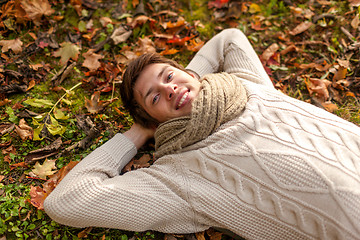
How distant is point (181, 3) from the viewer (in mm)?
4012

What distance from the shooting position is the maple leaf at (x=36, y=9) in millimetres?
3461

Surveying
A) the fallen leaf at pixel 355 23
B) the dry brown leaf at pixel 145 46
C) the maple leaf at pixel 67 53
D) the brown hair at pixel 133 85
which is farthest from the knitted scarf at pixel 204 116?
the fallen leaf at pixel 355 23

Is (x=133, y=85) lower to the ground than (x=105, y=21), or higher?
lower

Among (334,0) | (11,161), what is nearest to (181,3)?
(334,0)

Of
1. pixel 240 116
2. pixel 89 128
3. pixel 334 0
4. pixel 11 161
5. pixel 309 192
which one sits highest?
pixel 334 0

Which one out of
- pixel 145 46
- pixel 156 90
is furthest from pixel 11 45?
pixel 156 90

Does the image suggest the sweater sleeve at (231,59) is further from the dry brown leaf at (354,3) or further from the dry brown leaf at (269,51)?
the dry brown leaf at (354,3)

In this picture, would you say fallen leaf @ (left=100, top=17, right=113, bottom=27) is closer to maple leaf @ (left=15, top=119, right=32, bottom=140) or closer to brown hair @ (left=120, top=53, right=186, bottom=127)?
brown hair @ (left=120, top=53, right=186, bottom=127)

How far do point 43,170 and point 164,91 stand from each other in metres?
1.35

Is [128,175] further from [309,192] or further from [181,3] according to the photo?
[181,3]

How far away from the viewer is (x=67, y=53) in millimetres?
3408

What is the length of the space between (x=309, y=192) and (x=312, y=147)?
34cm

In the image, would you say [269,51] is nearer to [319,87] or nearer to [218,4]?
[319,87]

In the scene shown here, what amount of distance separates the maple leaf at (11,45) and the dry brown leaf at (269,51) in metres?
2.96
